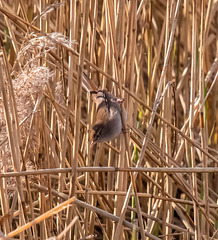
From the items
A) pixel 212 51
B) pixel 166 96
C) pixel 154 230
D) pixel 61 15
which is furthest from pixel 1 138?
pixel 212 51

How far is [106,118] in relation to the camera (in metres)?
2.05

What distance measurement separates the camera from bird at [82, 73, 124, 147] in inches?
76.4

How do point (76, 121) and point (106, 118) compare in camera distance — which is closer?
point (76, 121)

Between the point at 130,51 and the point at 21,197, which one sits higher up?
the point at 130,51

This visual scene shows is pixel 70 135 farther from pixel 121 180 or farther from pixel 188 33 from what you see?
pixel 188 33

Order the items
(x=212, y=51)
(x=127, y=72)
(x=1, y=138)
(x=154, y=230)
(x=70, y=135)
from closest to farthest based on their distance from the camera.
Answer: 1. (x=1, y=138)
2. (x=127, y=72)
3. (x=70, y=135)
4. (x=154, y=230)
5. (x=212, y=51)

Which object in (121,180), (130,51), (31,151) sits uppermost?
(130,51)

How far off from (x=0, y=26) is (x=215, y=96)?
1.59m

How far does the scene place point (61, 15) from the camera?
6.93ft

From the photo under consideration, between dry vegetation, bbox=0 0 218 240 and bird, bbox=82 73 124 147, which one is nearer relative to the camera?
dry vegetation, bbox=0 0 218 240

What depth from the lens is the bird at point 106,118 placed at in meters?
1.94

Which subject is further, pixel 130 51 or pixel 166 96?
pixel 166 96

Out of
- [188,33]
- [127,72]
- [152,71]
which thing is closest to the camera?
[127,72]

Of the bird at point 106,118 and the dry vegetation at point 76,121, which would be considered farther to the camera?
the bird at point 106,118
